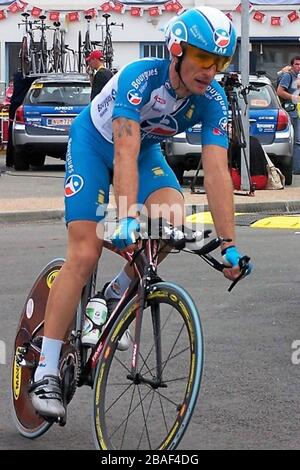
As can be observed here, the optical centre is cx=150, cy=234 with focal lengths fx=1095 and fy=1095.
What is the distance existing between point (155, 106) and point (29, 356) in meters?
1.34

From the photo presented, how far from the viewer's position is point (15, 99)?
20.0m

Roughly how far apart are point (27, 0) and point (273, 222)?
22.0 meters

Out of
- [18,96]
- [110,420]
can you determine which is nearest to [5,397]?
[110,420]

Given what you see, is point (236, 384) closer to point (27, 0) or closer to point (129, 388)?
point (129, 388)

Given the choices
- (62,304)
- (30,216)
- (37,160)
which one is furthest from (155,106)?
(37,160)

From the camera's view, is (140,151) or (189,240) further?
(140,151)

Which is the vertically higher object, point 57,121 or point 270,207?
point 57,121

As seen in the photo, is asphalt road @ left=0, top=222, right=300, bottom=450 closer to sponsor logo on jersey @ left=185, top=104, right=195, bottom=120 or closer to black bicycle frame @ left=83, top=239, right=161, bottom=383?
black bicycle frame @ left=83, top=239, right=161, bottom=383

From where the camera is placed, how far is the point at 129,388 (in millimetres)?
4348

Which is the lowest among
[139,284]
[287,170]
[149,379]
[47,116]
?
[287,170]

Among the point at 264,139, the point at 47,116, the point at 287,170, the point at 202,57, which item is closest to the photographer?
the point at 202,57

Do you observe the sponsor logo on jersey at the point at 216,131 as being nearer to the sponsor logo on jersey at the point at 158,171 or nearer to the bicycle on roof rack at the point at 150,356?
the sponsor logo on jersey at the point at 158,171

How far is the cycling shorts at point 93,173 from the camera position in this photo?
4.56 metres

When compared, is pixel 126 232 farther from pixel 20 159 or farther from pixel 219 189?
pixel 20 159
